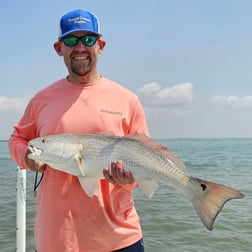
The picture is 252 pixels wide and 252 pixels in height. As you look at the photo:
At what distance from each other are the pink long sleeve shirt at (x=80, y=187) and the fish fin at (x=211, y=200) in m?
0.58

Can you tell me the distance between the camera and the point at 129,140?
9.60ft

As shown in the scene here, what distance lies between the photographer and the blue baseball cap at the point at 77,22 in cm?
Result: 313

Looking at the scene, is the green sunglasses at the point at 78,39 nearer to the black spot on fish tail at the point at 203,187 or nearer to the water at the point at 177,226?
the black spot on fish tail at the point at 203,187

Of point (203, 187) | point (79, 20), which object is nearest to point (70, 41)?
point (79, 20)

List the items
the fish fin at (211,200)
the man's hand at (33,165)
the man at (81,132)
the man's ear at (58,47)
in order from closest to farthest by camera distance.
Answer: the fish fin at (211,200), the man at (81,132), the man's hand at (33,165), the man's ear at (58,47)

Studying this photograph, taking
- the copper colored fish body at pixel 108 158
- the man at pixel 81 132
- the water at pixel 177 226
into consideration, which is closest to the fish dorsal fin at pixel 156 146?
the copper colored fish body at pixel 108 158

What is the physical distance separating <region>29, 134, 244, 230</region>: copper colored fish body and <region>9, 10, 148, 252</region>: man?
10cm

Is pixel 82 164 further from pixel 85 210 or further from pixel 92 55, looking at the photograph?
pixel 92 55

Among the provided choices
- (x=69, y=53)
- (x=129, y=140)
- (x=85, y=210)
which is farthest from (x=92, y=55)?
(x=85, y=210)

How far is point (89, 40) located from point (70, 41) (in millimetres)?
151

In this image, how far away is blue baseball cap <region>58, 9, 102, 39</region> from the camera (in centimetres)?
313

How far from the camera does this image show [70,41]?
10.3 feet

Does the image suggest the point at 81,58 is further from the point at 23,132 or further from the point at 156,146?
the point at 156,146

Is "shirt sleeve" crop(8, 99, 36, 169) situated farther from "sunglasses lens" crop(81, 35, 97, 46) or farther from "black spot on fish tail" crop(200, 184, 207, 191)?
"black spot on fish tail" crop(200, 184, 207, 191)
